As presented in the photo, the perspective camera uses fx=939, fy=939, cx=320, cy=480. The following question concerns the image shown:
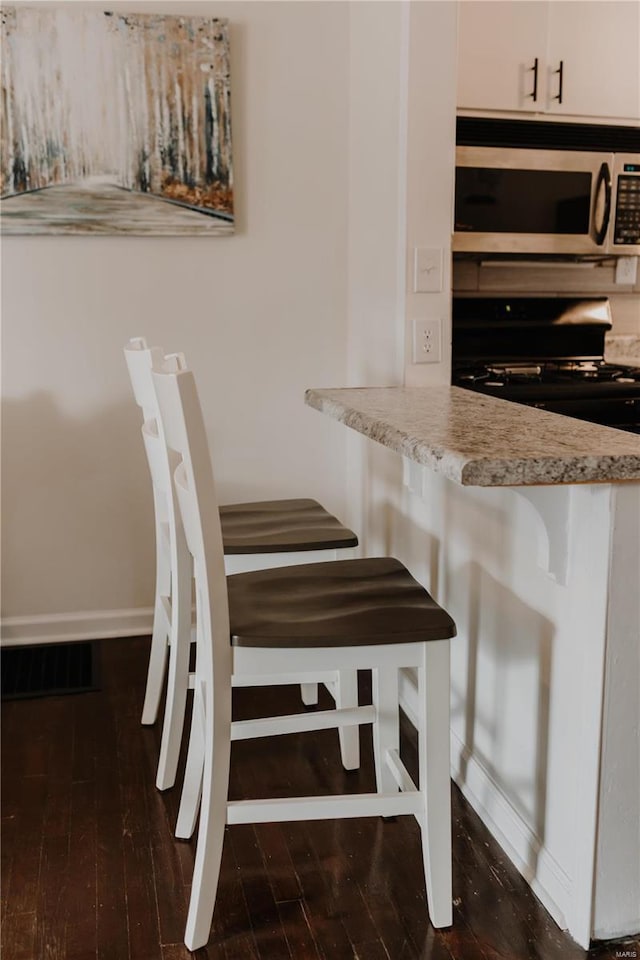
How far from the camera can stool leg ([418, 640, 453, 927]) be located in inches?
64.2

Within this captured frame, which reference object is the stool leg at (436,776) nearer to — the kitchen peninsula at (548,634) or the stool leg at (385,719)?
the kitchen peninsula at (548,634)

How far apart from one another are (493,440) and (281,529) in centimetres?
86

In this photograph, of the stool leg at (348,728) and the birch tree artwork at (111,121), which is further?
the birch tree artwork at (111,121)

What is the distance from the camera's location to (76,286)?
9.71 feet

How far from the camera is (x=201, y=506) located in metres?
1.54

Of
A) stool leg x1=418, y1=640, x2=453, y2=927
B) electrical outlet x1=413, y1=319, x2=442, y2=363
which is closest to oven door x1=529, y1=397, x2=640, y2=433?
electrical outlet x1=413, y1=319, x2=442, y2=363

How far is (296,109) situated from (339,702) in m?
1.91

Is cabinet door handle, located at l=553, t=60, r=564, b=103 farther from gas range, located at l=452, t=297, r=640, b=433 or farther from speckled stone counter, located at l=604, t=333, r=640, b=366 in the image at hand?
speckled stone counter, located at l=604, t=333, r=640, b=366

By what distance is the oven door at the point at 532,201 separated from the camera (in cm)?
303

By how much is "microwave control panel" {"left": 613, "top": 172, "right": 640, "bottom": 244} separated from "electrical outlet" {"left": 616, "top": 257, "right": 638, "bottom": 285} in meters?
0.41

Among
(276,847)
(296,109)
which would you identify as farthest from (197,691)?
(296,109)

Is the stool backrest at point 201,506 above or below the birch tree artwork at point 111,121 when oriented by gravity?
below

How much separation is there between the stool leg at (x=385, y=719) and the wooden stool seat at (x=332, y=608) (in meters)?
0.25

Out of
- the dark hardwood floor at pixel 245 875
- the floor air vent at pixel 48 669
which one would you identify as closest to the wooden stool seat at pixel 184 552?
the dark hardwood floor at pixel 245 875
